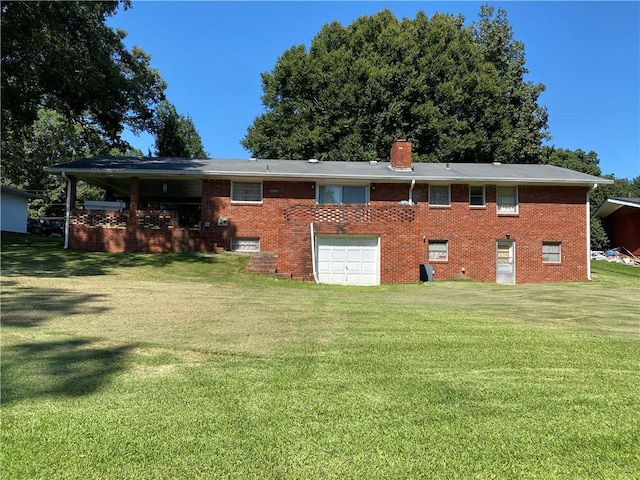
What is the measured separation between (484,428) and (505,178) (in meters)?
16.8

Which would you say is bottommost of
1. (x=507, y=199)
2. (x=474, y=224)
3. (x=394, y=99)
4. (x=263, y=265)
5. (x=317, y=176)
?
(x=263, y=265)

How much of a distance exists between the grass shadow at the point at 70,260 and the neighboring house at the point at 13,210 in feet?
23.7

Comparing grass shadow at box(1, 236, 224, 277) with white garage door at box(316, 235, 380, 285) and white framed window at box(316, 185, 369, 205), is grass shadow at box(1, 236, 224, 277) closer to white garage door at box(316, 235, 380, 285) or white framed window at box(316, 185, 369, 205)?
white garage door at box(316, 235, 380, 285)

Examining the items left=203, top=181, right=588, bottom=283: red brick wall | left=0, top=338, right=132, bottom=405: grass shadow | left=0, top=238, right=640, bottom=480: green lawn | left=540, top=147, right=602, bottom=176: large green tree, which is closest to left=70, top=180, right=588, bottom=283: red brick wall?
left=203, top=181, right=588, bottom=283: red brick wall

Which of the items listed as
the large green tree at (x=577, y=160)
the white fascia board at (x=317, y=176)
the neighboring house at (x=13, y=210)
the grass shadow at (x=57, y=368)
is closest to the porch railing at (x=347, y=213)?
the white fascia board at (x=317, y=176)

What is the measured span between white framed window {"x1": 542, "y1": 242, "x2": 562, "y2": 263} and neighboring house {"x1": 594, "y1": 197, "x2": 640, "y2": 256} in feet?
27.5

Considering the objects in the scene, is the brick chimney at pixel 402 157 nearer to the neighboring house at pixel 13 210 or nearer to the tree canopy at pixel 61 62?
the tree canopy at pixel 61 62

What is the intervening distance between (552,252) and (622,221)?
11.5 m

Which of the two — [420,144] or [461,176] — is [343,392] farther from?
[420,144]

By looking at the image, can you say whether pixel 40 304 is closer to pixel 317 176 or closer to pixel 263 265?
pixel 263 265

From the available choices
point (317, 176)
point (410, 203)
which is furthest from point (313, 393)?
point (317, 176)

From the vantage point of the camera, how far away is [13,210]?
25.6m

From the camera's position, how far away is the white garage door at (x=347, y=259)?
16.1 metres

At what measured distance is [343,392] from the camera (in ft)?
12.9
